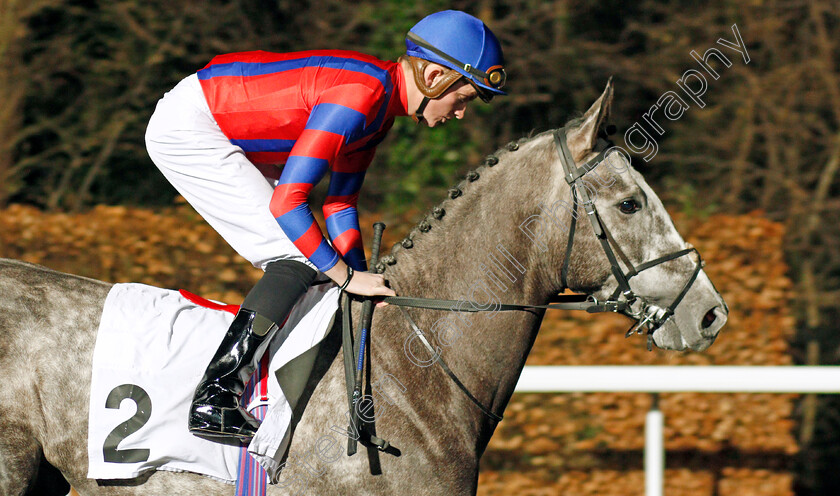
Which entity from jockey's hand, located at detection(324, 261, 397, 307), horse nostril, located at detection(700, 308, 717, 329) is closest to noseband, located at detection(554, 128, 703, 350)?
horse nostril, located at detection(700, 308, 717, 329)

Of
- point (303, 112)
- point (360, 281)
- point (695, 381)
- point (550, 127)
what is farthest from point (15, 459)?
point (550, 127)

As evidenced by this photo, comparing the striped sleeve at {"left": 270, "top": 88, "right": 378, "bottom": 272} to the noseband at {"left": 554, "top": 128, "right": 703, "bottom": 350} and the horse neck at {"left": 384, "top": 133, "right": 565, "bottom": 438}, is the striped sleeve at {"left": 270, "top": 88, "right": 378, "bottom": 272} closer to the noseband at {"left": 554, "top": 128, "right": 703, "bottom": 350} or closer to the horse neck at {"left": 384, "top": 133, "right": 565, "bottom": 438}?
the horse neck at {"left": 384, "top": 133, "right": 565, "bottom": 438}

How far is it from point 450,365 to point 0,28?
6208 mm

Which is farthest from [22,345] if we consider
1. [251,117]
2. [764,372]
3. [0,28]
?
[0,28]

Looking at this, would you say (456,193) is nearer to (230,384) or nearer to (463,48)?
(463,48)

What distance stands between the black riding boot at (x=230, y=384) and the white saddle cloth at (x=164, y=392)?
84 mm

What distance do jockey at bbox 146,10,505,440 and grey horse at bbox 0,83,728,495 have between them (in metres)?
0.23

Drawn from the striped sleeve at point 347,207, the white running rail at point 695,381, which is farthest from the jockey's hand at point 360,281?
the white running rail at point 695,381

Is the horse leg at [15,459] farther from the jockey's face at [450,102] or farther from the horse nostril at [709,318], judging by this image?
the horse nostril at [709,318]

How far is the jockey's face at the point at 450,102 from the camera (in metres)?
2.81

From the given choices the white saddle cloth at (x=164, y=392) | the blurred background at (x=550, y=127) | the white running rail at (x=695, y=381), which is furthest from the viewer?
the blurred background at (x=550, y=127)

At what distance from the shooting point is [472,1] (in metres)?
8.04

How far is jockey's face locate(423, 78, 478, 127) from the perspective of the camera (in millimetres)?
2812

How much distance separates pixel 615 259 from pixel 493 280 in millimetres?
414
